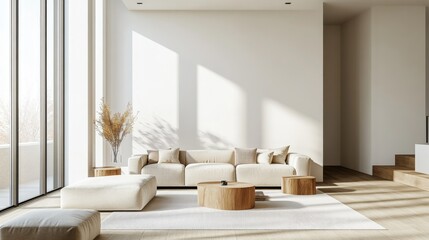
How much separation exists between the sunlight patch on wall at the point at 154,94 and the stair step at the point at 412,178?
3.95 meters

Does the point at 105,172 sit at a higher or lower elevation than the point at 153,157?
lower

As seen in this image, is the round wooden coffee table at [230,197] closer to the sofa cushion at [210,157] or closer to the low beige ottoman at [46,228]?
the low beige ottoman at [46,228]

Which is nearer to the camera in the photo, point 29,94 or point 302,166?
point 29,94

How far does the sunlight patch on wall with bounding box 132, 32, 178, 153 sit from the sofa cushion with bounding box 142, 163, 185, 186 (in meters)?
1.20

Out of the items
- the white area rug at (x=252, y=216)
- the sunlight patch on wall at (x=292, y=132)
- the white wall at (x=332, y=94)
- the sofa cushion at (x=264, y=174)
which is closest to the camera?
the white area rug at (x=252, y=216)

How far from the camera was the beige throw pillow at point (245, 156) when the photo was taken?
8.96m

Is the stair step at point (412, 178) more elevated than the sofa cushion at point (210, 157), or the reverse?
the sofa cushion at point (210, 157)

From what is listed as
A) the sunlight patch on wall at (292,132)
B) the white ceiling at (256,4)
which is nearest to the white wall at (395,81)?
the white ceiling at (256,4)

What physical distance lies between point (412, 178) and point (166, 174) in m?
3.96

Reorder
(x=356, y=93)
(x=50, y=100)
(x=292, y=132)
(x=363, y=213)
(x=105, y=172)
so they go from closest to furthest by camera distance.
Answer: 1. (x=363, y=213)
2. (x=105, y=172)
3. (x=50, y=100)
4. (x=292, y=132)
5. (x=356, y=93)

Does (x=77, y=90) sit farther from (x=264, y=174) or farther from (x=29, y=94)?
(x=264, y=174)

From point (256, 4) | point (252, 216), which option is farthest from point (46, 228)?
point (256, 4)

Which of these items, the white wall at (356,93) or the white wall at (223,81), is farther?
the white wall at (356,93)

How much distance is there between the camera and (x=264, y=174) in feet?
28.0
